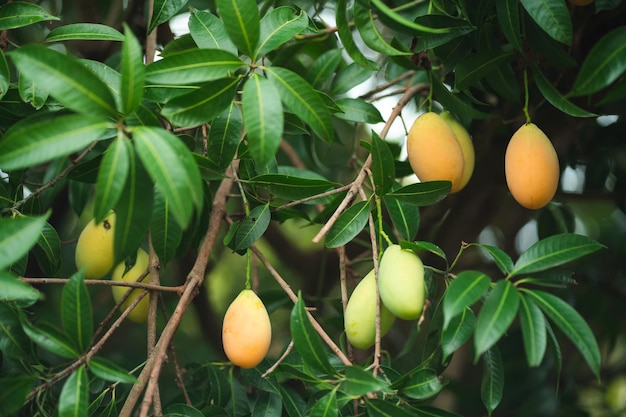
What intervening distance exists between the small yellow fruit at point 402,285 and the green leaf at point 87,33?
41 centimetres

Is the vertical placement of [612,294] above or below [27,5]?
below

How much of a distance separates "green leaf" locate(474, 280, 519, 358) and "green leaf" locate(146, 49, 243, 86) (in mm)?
324

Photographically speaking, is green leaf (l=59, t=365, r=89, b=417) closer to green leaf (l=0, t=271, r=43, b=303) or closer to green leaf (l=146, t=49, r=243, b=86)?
green leaf (l=0, t=271, r=43, b=303)

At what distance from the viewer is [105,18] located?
4.33ft

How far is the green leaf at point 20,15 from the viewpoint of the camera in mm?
759

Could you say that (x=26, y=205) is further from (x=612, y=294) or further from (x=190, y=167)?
(x=612, y=294)

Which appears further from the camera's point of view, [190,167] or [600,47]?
[600,47]

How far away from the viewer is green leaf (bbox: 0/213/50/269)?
540 millimetres

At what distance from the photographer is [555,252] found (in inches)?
25.3

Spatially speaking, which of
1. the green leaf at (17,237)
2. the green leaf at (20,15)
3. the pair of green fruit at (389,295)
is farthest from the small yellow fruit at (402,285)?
the green leaf at (20,15)

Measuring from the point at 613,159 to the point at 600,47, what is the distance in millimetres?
699

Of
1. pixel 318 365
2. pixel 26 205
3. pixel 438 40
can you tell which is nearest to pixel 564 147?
pixel 438 40

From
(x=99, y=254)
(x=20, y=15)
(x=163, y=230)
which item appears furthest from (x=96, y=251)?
(x=20, y=15)

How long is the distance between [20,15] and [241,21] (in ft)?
1.00
